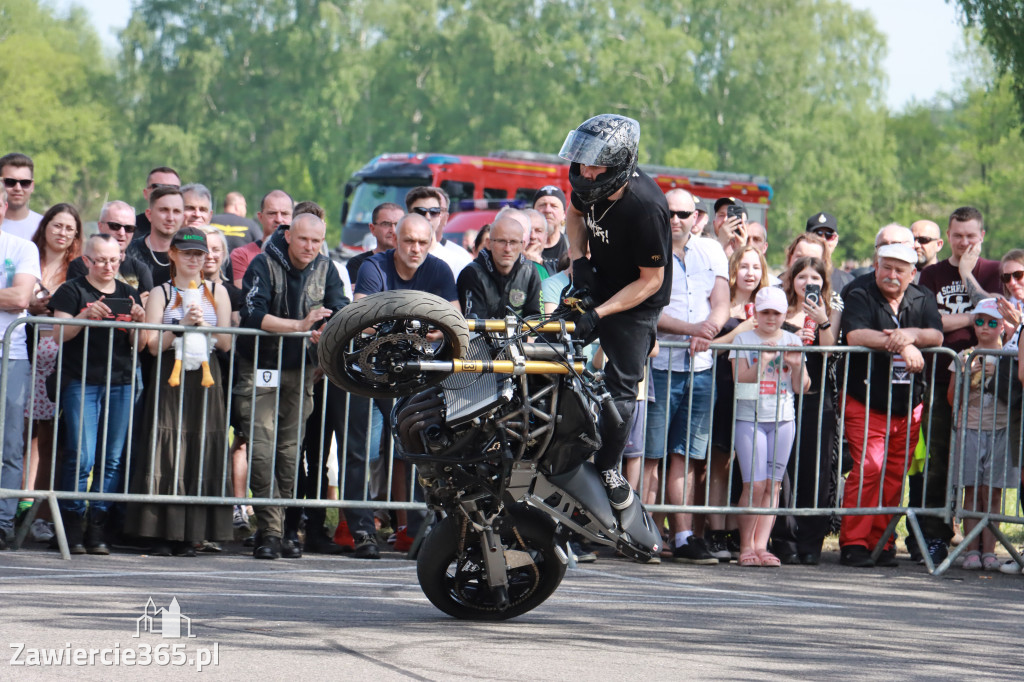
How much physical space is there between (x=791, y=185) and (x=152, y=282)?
56664 mm

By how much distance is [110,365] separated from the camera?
29.0 ft

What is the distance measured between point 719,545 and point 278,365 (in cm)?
318

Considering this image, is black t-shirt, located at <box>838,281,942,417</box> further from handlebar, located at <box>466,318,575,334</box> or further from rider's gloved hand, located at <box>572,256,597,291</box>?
handlebar, located at <box>466,318,575,334</box>

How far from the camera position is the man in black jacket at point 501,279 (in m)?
9.33

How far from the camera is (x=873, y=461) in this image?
979cm

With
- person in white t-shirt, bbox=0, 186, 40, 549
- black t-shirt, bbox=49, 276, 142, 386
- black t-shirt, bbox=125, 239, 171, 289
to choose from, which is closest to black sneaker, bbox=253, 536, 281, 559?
black t-shirt, bbox=49, 276, 142, 386

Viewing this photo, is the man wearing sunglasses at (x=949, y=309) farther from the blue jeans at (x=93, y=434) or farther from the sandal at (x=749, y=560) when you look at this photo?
the blue jeans at (x=93, y=434)

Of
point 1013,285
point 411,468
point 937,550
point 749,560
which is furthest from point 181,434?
point 1013,285

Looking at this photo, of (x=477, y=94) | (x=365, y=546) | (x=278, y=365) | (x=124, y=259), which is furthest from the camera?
(x=477, y=94)

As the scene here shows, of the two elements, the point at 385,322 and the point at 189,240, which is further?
the point at 189,240

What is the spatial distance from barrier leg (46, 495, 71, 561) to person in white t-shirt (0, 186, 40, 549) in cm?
31

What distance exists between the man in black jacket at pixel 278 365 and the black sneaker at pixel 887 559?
12.6ft

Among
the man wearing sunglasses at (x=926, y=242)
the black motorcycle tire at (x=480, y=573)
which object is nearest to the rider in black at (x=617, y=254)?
the black motorcycle tire at (x=480, y=573)

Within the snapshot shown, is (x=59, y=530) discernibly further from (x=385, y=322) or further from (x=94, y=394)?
(x=385, y=322)
